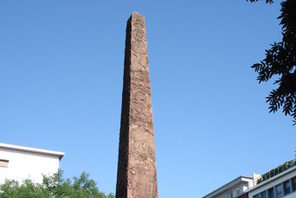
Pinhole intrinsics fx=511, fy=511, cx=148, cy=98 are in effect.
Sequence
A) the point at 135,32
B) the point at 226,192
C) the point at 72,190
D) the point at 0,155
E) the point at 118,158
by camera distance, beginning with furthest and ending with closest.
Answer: the point at 226,192
the point at 0,155
the point at 72,190
the point at 135,32
the point at 118,158

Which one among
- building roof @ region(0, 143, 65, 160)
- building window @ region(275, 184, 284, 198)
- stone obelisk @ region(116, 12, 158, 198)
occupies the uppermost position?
building roof @ region(0, 143, 65, 160)

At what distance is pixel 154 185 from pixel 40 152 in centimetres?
3037

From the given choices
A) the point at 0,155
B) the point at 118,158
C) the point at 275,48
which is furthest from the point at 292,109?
the point at 0,155

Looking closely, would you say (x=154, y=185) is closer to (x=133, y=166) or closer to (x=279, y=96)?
(x=133, y=166)

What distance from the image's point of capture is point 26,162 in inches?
1463

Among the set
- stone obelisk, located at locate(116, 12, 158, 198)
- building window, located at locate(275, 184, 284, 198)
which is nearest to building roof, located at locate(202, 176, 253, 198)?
building window, located at locate(275, 184, 284, 198)

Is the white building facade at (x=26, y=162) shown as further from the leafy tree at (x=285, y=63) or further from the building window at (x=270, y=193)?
the leafy tree at (x=285, y=63)

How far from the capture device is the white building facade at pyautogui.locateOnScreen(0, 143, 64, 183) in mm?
36094

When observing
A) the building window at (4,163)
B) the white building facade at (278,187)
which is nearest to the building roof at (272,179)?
the white building facade at (278,187)

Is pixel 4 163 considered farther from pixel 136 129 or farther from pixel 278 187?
pixel 136 129

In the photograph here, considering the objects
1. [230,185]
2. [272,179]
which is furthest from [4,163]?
[272,179]

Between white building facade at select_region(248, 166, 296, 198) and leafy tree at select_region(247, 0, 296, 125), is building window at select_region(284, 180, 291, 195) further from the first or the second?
leafy tree at select_region(247, 0, 296, 125)

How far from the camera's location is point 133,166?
854 centimetres

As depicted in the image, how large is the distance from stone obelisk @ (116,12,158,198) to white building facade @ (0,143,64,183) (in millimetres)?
27209
